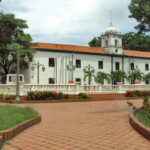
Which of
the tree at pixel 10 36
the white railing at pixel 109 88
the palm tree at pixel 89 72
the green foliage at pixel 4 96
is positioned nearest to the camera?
the green foliage at pixel 4 96

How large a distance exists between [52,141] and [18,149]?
90cm

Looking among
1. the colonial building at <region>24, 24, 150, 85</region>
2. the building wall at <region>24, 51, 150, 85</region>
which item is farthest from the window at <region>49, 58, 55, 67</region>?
the building wall at <region>24, 51, 150, 85</region>

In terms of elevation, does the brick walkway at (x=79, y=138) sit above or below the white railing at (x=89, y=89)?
below

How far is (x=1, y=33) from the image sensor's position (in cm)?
2978

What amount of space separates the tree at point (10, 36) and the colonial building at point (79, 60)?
8.55 feet

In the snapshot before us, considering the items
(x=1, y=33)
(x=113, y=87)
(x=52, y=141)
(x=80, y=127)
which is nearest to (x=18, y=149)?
(x=52, y=141)

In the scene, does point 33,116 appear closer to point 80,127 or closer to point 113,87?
point 80,127

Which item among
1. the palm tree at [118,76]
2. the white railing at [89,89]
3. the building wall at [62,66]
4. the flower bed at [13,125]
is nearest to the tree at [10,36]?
the building wall at [62,66]

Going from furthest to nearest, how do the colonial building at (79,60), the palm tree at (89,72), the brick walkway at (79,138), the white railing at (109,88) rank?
the palm tree at (89,72) < the colonial building at (79,60) < the white railing at (109,88) < the brick walkway at (79,138)

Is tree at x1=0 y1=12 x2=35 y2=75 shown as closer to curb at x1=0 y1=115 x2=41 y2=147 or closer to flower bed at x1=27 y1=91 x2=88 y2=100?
flower bed at x1=27 y1=91 x2=88 y2=100

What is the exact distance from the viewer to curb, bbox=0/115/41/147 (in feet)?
17.3

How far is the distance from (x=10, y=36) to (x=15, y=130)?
26.3 m

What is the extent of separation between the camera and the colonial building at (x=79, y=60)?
34125 millimetres

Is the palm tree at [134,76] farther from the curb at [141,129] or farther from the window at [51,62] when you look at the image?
the curb at [141,129]
